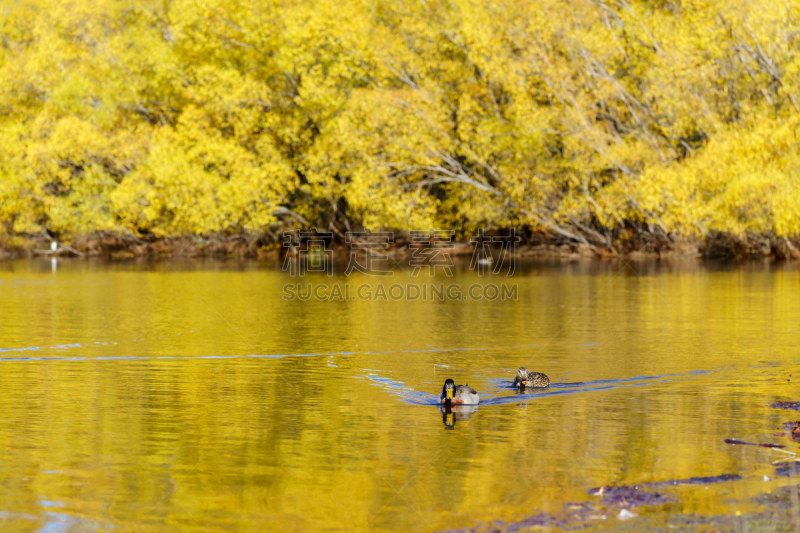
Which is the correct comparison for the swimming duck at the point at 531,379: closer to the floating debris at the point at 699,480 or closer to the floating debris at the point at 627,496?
the floating debris at the point at 699,480

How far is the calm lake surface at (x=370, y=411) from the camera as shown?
912cm

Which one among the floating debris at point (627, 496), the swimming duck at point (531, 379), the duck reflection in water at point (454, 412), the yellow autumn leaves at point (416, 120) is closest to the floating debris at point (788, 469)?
the floating debris at point (627, 496)

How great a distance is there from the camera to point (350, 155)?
5447 cm

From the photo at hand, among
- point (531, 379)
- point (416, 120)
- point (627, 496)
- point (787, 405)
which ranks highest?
point (416, 120)

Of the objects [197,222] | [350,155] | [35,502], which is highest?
[350,155]

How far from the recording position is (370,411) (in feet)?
44.0

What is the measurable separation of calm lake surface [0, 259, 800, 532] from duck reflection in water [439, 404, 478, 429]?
0.24ft

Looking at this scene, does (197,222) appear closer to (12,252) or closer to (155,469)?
(12,252)

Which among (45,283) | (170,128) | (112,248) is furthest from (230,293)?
(112,248)

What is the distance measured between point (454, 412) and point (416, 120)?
39562 millimetres

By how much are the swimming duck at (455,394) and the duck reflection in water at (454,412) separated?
0.07 metres

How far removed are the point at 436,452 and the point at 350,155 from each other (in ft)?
145

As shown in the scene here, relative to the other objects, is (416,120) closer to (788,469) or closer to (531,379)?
(531,379)

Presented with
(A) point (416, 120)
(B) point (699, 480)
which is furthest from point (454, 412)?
(A) point (416, 120)
